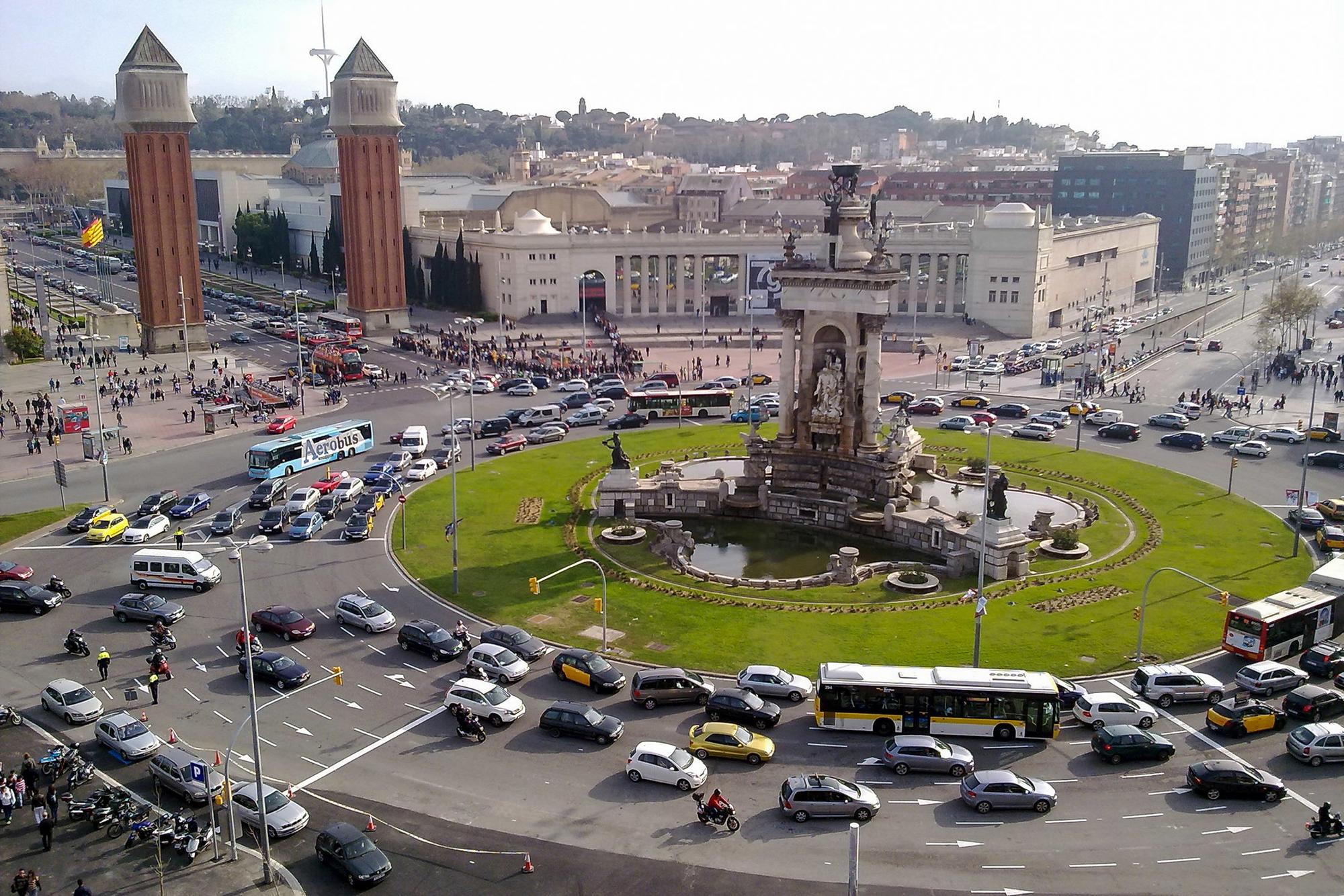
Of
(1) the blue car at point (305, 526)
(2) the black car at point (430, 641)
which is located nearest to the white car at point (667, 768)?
(2) the black car at point (430, 641)

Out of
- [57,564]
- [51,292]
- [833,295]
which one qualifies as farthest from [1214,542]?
[51,292]

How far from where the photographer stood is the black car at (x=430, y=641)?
42.3 meters

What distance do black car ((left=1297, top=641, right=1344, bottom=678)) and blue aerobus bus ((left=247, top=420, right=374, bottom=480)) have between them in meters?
52.3

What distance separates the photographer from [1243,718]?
117 feet

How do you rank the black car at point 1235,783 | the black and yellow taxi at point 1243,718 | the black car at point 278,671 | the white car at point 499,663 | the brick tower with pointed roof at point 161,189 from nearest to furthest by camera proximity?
1. the black car at point 1235,783
2. the black and yellow taxi at point 1243,718
3. the black car at point 278,671
4. the white car at point 499,663
5. the brick tower with pointed roof at point 161,189

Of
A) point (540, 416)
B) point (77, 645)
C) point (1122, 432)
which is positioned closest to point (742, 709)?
point (77, 645)

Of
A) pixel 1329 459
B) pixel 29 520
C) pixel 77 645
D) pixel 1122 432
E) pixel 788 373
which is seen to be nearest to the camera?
pixel 77 645

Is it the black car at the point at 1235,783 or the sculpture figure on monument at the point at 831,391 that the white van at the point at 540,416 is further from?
the black car at the point at 1235,783

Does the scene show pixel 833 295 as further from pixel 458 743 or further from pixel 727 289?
pixel 727 289

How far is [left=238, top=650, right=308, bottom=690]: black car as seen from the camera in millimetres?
39781

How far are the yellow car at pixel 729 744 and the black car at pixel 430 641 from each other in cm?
1137

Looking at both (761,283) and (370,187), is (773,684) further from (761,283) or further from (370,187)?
(370,187)

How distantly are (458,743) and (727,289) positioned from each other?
11089cm

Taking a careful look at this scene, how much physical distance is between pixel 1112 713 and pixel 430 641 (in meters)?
23.7
